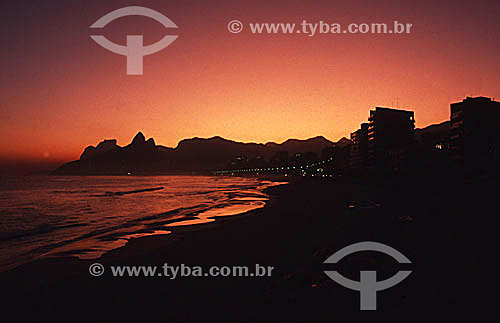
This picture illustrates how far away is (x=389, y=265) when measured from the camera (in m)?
8.62

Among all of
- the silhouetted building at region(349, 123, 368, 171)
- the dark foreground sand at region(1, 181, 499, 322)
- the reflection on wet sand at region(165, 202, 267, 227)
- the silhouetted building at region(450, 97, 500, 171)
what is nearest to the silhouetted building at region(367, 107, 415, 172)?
the silhouetted building at region(349, 123, 368, 171)

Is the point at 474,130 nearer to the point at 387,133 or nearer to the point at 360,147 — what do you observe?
the point at 387,133

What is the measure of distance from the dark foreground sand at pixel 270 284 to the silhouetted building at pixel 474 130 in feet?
169

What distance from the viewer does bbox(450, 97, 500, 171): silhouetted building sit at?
54.4 meters

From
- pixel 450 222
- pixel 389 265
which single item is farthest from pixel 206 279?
pixel 450 222

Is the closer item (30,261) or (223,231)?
(30,261)

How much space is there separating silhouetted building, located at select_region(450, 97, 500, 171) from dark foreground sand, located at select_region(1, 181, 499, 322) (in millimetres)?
51404

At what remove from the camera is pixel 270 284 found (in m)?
7.65

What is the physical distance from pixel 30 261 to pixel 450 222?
19.1 metres

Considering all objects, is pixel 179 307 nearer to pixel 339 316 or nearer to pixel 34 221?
pixel 339 316

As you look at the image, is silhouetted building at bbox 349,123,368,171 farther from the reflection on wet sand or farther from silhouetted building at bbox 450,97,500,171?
the reflection on wet sand

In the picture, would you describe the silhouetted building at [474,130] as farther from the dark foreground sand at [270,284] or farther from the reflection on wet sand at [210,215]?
the dark foreground sand at [270,284]

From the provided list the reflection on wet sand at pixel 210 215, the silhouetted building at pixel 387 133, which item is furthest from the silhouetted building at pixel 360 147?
the reflection on wet sand at pixel 210 215

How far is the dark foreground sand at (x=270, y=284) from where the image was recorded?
6207 millimetres
